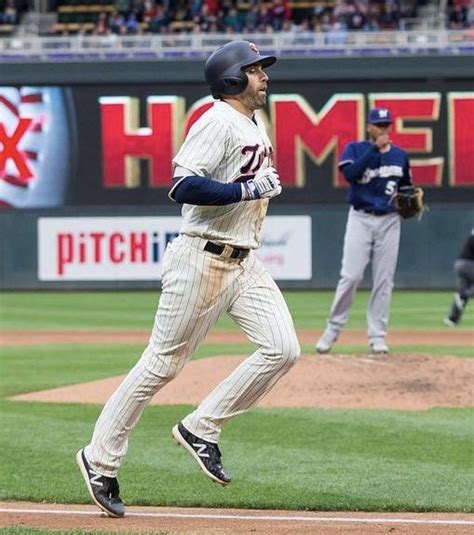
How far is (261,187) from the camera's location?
231 inches

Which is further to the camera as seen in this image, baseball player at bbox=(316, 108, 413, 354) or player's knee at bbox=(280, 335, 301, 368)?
baseball player at bbox=(316, 108, 413, 354)

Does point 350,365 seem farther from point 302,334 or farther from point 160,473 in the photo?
point 302,334

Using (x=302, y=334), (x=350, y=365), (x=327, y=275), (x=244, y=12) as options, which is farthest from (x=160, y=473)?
(x=244, y=12)

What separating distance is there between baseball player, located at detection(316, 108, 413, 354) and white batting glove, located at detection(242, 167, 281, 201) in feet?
19.0

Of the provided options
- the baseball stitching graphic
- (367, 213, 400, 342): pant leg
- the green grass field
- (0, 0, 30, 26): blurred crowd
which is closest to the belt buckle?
the green grass field

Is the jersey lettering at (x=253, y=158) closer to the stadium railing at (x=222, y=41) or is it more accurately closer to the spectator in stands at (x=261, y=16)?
the stadium railing at (x=222, y=41)

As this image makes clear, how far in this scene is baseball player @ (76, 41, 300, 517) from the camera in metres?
5.98

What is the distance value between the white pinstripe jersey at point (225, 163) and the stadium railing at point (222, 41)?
20.0 meters

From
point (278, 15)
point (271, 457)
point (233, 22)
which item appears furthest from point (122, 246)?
point (271, 457)

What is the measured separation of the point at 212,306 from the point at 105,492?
3.11 feet

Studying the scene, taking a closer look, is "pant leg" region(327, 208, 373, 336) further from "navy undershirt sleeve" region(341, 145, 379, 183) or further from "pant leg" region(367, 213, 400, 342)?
"navy undershirt sleeve" region(341, 145, 379, 183)

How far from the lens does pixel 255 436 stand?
28.5 feet

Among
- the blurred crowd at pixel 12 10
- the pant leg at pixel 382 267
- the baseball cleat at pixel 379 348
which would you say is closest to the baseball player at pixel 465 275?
the pant leg at pixel 382 267

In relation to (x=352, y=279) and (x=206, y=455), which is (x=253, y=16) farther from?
(x=206, y=455)
